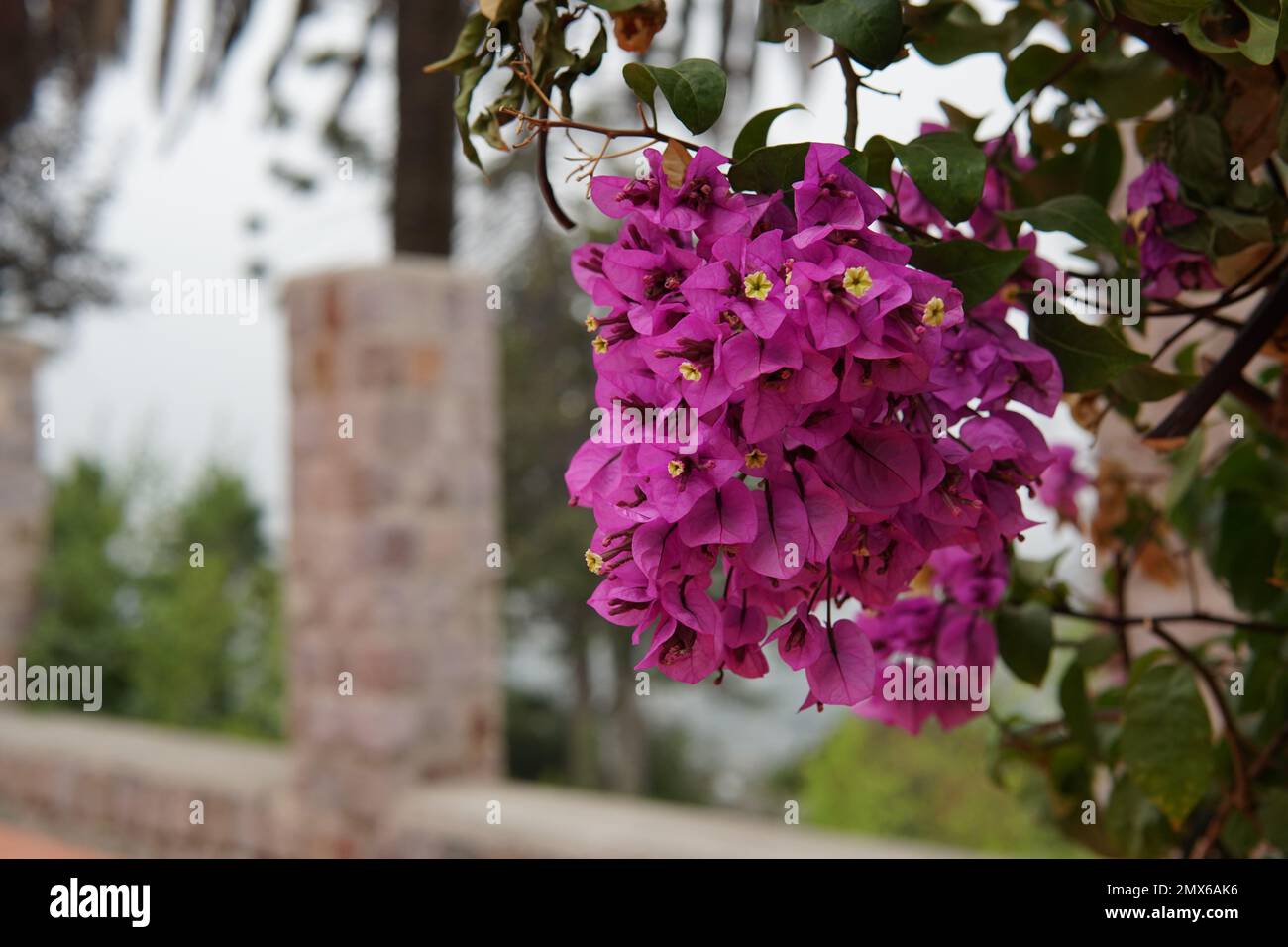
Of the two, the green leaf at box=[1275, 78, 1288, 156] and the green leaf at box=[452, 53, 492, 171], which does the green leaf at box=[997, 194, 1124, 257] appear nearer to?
the green leaf at box=[1275, 78, 1288, 156]

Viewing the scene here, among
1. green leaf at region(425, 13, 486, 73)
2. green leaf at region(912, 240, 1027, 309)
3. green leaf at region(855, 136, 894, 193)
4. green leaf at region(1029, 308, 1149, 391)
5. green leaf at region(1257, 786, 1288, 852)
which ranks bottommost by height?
green leaf at region(1257, 786, 1288, 852)

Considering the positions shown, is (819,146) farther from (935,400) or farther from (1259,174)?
(1259,174)

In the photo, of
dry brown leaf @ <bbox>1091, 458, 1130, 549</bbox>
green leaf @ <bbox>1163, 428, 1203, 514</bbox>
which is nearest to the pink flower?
dry brown leaf @ <bbox>1091, 458, 1130, 549</bbox>

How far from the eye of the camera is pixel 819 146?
41 centimetres

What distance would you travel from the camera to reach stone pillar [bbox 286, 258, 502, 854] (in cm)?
324

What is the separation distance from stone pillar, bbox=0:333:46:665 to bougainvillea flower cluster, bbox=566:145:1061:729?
18.5 feet

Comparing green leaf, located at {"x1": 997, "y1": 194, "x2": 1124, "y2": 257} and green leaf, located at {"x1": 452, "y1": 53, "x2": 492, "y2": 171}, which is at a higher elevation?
green leaf, located at {"x1": 452, "y1": 53, "x2": 492, "y2": 171}

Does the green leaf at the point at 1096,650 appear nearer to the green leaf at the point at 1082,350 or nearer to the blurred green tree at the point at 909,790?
the green leaf at the point at 1082,350

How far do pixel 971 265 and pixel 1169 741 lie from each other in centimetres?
29

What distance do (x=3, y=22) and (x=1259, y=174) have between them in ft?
21.7

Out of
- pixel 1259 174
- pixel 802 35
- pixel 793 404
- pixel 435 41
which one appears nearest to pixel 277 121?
pixel 435 41

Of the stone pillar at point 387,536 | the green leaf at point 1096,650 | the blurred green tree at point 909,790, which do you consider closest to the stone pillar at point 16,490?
the stone pillar at point 387,536
